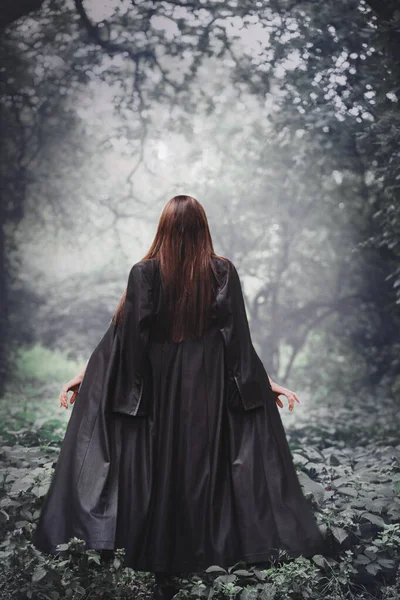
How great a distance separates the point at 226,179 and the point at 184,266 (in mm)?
6820

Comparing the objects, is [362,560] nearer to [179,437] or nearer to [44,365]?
[179,437]

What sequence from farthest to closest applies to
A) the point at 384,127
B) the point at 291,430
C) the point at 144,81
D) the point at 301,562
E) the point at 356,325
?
the point at 356,325 < the point at 144,81 < the point at 291,430 < the point at 384,127 < the point at 301,562

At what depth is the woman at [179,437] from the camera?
2.45m

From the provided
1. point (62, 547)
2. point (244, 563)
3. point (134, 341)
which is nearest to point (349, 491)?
point (244, 563)

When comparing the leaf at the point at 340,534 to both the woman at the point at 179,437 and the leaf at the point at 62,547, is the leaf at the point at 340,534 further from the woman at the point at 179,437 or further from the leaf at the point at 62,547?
the leaf at the point at 62,547

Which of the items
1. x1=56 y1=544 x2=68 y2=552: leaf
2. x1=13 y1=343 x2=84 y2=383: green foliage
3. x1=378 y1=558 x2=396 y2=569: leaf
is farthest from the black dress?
x1=13 y1=343 x2=84 y2=383: green foliage

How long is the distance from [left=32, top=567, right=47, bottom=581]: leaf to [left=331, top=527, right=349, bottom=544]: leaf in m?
1.21

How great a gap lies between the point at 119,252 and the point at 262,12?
440 centimetres

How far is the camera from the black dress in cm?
244

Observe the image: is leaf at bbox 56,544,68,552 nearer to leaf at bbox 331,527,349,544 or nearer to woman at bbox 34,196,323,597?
woman at bbox 34,196,323,597

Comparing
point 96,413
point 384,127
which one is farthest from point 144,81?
point 96,413

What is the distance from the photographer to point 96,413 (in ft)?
8.40

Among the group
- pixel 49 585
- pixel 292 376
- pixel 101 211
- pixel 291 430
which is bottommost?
pixel 292 376

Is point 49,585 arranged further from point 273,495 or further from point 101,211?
point 101,211
